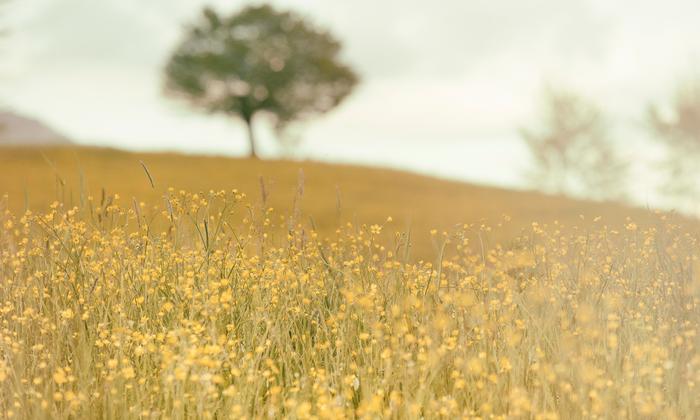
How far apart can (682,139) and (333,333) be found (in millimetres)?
28497

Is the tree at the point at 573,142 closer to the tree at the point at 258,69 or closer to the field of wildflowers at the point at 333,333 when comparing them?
the tree at the point at 258,69

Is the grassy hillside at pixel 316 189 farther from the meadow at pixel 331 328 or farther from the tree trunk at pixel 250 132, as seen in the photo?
the tree trunk at pixel 250 132

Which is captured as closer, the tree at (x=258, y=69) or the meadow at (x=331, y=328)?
the meadow at (x=331, y=328)

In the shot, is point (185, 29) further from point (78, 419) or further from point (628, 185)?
point (78, 419)

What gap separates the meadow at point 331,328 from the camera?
462 centimetres

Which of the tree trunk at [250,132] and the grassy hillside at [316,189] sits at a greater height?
the tree trunk at [250,132]

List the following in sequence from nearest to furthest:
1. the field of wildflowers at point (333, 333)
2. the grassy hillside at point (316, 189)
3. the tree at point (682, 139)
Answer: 1. the field of wildflowers at point (333, 333)
2. the grassy hillside at point (316, 189)
3. the tree at point (682, 139)

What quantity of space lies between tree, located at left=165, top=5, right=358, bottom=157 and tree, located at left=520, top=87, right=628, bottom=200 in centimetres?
1032

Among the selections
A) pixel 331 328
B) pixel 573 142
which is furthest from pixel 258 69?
pixel 331 328

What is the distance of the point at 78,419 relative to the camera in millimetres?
4777

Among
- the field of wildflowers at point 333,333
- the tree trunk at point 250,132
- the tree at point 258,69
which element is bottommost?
the field of wildflowers at point 333,333

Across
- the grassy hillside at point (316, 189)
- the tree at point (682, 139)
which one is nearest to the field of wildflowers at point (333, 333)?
the grassy hillside at point (316, 189)

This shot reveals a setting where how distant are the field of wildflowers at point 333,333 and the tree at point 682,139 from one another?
25.2 m

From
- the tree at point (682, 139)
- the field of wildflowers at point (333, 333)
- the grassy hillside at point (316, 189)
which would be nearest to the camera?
the field of wildflowers at point (333, 333)
